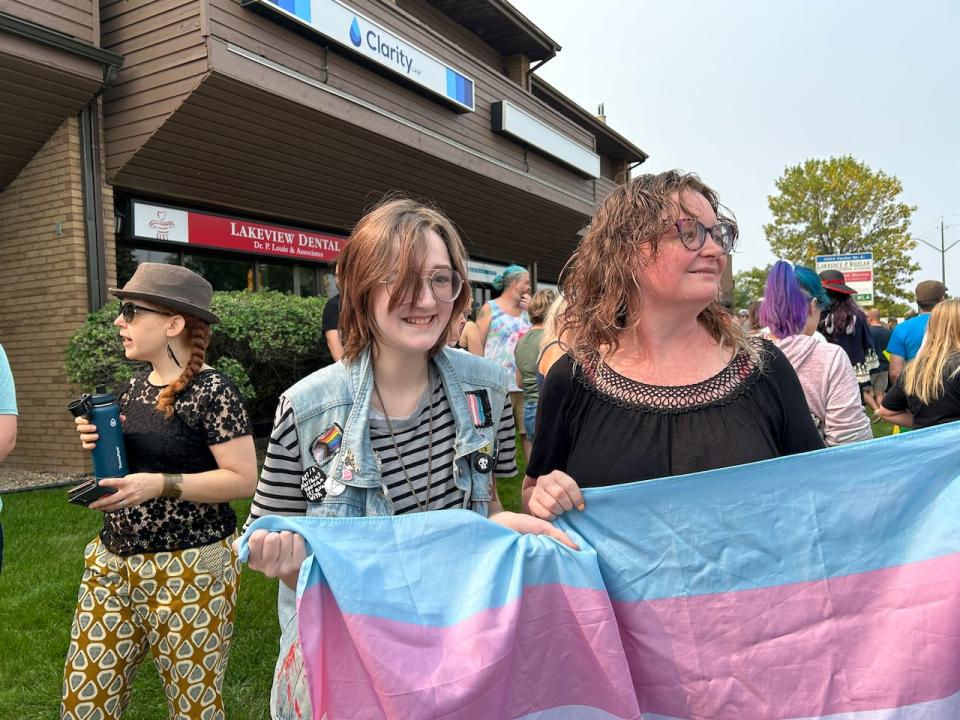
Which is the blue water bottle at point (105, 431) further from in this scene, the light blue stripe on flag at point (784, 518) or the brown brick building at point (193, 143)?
the brown brick building at point (193, 143)

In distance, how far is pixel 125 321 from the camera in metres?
2.82

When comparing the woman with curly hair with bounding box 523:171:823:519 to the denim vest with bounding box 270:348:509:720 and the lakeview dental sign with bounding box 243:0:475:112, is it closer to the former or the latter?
the denim vest with bounding box 270:348:509:720

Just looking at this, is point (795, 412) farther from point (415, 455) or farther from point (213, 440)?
point (213, 440)

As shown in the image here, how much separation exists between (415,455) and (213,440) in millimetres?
1040

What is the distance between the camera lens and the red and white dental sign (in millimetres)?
10047

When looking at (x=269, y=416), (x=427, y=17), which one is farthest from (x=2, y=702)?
(x=427, y=17)

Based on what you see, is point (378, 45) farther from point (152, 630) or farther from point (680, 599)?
point (680, 599)

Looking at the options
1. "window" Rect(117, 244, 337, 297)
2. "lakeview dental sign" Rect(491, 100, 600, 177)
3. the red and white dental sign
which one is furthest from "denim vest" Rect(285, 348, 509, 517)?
"lakeview dental sign" Rect(491, 100, 600, 177)

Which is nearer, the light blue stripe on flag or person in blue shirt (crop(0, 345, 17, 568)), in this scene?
the light blue stripe on flag

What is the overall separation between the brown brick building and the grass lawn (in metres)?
3.64

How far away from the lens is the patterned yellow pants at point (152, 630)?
8.17 feet

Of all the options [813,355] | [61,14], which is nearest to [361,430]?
[813,355]

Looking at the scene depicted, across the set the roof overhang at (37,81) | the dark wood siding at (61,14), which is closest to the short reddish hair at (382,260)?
the roof overhang at (37,81)

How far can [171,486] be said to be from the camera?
8.36 feet
